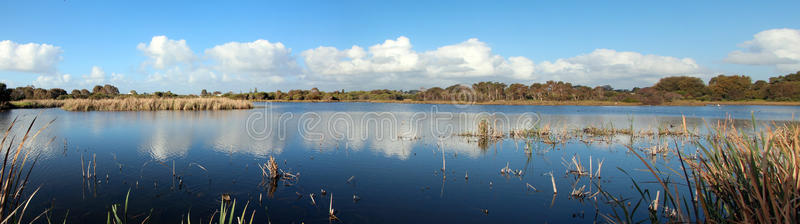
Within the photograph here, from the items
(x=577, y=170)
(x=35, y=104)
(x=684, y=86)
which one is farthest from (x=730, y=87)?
(x=35, y=104)

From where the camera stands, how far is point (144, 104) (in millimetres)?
30234

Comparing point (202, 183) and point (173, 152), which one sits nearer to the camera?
point (202, 183)

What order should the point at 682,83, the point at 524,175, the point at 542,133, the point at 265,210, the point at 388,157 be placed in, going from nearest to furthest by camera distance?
the point at 265,210, the point at 524,175, the point at 388,157, the point at 542,133, the point at 682,83

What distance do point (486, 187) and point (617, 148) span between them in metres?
7.38

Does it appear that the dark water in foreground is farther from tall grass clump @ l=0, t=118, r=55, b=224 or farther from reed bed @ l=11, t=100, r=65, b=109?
reed bed @ l=11, t=100, r=65, b=109

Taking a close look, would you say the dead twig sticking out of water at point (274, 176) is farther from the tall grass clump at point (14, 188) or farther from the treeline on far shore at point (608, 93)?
the treeline on far shore at point (608, 93)

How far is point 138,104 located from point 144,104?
0.48 meters

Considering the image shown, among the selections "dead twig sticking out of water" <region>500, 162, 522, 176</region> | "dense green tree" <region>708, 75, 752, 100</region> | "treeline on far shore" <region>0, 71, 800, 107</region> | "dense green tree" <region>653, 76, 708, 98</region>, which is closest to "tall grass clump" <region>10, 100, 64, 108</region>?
"treeline on far shore" <region>0, 71, 800, 107</region>

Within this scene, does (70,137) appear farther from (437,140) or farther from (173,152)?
(437,140)

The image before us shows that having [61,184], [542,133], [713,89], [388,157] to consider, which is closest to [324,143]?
[388,157]

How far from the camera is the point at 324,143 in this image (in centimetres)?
1270

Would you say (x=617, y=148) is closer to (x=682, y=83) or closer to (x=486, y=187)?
(x=486, y=187)

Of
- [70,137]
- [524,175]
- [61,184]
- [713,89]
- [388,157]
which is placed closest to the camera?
[61,184]

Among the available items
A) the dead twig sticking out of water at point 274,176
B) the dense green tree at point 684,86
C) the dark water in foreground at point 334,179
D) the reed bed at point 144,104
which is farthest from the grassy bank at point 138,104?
the dense green tree at point 684,86
